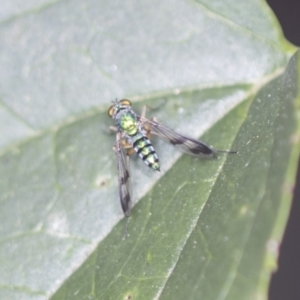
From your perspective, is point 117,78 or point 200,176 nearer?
point 200,176

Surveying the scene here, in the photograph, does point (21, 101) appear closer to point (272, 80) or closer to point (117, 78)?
point (117, 78)

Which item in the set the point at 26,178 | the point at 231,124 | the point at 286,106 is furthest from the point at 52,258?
the point at 286,106

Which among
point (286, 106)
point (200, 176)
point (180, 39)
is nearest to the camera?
point (286, 106)

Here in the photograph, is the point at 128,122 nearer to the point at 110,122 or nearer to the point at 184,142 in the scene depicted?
the point at 110,122

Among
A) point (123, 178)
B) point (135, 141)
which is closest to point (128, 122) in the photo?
point (135, 141)

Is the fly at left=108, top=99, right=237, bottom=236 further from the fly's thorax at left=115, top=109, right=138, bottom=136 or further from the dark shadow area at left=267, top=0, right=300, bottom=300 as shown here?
the dark shadow area at left=267, top=0, right=300, bottom=300

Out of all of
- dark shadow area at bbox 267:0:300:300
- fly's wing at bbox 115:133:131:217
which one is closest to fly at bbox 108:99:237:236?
fly's wing at bbox 115:133:131:217

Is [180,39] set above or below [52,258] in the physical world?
above
